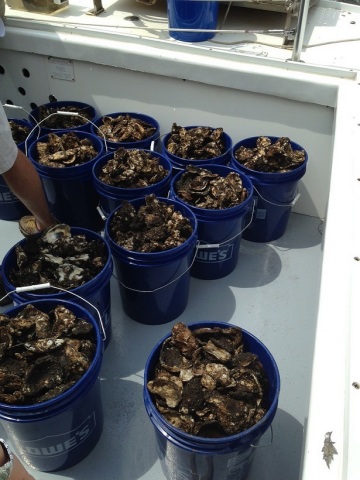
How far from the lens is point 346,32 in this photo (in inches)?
90.7

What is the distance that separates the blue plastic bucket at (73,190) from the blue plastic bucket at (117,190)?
0.06 metres

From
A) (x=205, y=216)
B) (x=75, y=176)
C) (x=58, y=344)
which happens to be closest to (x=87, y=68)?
(x=75, y=176)

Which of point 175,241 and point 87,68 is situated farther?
point 87,68

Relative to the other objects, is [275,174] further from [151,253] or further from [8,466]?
[8,466]

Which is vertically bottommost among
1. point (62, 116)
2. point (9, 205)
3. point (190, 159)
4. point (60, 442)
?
point (60, 442)

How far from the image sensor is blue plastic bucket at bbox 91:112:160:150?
Result: 7.02ft

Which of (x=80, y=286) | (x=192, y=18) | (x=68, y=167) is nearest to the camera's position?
(x=80, y=286)

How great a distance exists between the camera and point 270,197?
2031 millimetres

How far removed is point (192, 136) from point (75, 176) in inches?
22.4

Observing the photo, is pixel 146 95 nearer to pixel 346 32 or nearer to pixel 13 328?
pixel 346 32

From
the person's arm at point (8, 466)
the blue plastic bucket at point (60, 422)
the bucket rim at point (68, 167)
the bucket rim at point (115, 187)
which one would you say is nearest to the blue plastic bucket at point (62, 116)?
the bucket rim at point (68, 167)

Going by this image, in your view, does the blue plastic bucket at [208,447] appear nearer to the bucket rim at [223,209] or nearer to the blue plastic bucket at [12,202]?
the bucket rim at [223,209]

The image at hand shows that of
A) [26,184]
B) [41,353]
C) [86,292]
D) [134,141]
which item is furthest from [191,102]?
[41,353]

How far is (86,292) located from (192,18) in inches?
53.7
